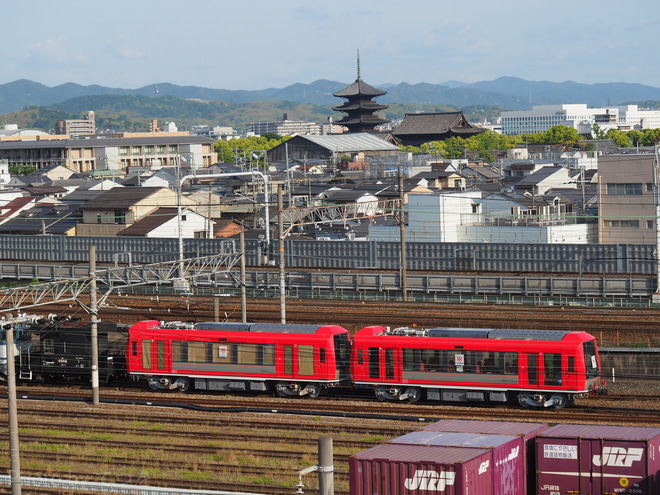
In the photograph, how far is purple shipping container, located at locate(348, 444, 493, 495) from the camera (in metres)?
11.3

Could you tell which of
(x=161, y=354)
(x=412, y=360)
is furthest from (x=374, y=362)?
(x=161, y=354)

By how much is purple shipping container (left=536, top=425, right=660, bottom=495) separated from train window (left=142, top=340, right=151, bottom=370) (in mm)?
13069

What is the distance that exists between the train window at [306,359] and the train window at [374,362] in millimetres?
1415

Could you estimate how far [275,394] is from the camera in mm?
23172

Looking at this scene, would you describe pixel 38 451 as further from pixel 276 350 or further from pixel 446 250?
pixel 446 250

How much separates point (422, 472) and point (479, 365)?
32.0ft

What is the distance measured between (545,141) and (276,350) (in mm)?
126851

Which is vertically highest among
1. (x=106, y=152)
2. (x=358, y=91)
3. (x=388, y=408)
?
(x=358, y=91)

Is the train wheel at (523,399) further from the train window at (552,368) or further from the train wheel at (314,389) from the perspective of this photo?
the train wheel at (314,389)

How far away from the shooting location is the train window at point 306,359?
2212 centimetres

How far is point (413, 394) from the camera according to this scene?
21781 mm

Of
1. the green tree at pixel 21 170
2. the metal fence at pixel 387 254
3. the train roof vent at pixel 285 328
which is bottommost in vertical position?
the train roof vent at pixel 285 328

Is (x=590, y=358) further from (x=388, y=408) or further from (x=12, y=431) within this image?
(x=12, y=431)

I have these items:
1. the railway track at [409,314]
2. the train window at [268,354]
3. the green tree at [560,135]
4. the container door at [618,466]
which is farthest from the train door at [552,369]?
the green tree at [560,135]
